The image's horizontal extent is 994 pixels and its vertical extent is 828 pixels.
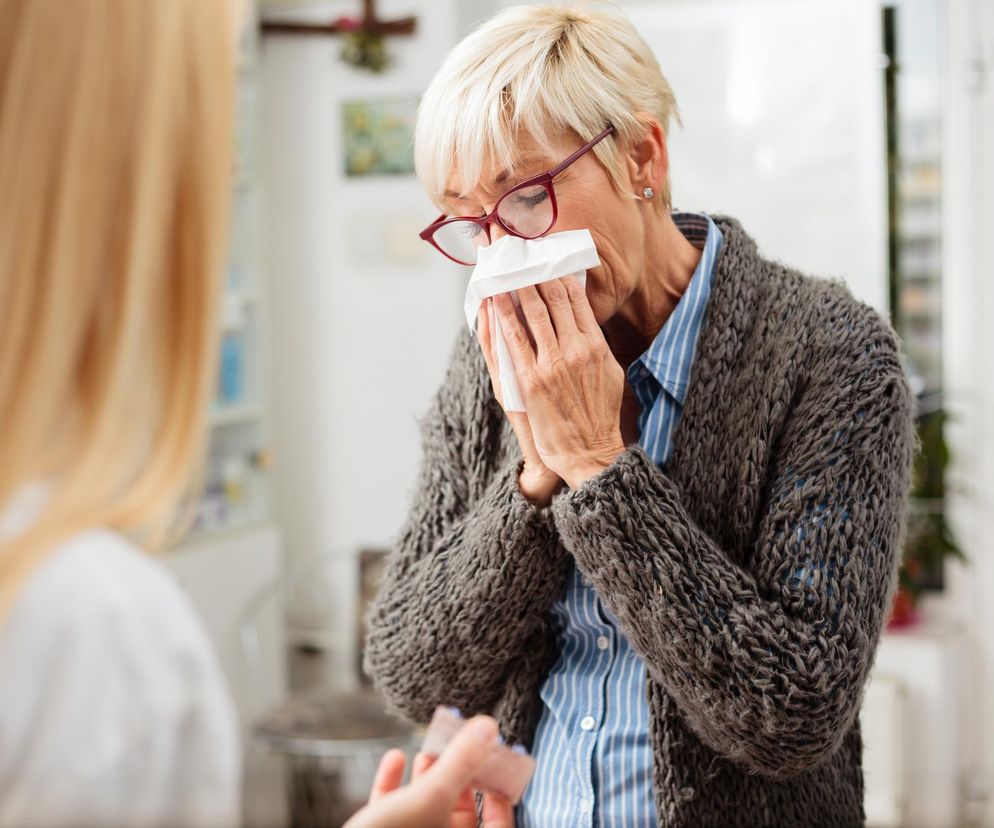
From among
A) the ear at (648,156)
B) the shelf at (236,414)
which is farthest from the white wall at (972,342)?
the ear at (648,156)

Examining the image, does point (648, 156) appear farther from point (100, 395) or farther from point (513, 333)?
point (100, 395)

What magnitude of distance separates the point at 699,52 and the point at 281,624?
7.08 ft

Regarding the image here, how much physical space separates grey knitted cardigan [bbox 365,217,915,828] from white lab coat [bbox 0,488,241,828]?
56 centimetres

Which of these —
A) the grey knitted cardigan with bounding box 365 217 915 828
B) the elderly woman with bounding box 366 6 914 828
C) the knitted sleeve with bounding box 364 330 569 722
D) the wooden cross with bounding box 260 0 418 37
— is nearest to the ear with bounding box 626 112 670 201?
the elderly woman with bounding box 366 6 914 828

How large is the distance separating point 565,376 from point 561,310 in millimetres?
68

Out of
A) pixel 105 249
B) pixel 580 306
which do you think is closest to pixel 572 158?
pixel 580 306

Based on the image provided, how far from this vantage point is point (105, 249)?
0.55 m

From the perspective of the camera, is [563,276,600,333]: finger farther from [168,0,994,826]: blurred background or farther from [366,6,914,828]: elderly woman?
[168,0,994,826]: blurred background

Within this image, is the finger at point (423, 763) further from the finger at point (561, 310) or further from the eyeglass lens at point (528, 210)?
the eyeglass lens at point (528, 210)

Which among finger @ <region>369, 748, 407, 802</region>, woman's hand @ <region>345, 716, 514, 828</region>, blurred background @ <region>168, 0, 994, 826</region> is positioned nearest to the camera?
woman's hand @ <region>345, 716, 514, 828</region>

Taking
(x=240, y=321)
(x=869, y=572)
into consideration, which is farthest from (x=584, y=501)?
(x=240, y=321)

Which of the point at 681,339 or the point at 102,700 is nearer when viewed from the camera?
the point at 102,700

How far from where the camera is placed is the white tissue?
115 centimetres

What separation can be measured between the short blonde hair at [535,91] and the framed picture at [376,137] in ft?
7.92
